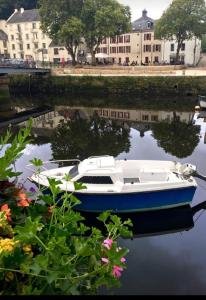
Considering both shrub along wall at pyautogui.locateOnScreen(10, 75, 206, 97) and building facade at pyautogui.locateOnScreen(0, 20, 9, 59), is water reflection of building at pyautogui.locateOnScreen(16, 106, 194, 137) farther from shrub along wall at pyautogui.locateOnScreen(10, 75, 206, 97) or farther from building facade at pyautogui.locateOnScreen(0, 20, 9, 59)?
building facade at pyautogui.locateOnScreen(0, 20, 9, 59)

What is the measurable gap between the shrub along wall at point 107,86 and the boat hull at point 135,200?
3625 centimetres

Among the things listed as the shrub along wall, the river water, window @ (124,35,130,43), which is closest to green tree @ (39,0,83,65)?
the shrub along wall

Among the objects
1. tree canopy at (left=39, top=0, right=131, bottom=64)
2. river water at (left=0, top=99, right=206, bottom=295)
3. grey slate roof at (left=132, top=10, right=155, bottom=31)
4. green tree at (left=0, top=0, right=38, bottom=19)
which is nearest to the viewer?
river water at (left=0, top=99, right=206, bottom=295)

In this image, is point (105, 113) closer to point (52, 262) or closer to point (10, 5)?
point (52, 262)

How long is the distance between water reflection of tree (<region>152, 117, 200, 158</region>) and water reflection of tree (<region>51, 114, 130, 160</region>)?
3150 millimetres

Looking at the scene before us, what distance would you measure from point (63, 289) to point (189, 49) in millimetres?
67550

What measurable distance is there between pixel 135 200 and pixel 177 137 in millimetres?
15959

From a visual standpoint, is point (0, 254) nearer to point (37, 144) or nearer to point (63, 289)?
point (63, 289)

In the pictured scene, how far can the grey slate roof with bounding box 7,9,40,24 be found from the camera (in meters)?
76.9

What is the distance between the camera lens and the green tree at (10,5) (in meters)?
86.3

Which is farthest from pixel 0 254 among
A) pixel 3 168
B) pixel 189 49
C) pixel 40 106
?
pixel 189 49

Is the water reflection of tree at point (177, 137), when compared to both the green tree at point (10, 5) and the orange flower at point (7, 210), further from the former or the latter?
the green tree at point (10, 5)

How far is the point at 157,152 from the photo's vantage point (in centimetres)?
2336

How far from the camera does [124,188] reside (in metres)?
12.8
